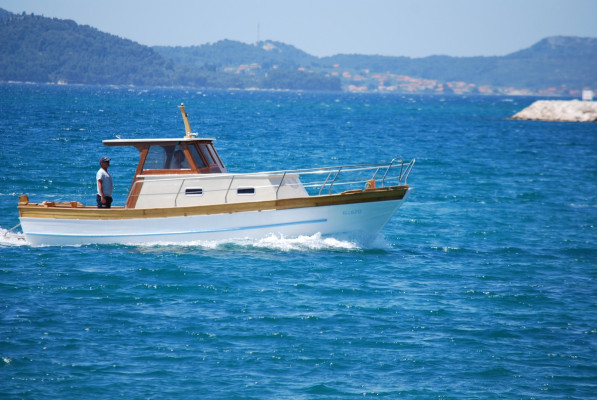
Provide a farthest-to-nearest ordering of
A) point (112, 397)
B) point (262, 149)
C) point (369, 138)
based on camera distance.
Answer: point (369, 138), point (262, 149), point (112, 397)

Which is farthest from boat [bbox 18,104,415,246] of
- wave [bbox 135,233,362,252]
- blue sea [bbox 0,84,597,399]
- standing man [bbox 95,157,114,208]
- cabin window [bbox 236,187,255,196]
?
blue sea [bbox 0,84,597,399]

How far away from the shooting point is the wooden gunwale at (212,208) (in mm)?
18562

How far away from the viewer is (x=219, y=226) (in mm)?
18938

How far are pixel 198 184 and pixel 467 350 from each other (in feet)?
29.1

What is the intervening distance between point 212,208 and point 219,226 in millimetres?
607

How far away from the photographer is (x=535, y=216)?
28.4 meters

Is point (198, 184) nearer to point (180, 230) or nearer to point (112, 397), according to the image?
point (180, 230)

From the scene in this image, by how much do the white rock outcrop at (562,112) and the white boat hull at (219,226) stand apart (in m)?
89.5

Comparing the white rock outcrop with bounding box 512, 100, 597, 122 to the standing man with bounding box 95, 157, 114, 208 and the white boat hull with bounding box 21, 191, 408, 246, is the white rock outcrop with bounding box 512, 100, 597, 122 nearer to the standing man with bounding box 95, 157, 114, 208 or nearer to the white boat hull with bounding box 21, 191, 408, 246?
the white boat hull with bounding box 21, 191, 408, 246

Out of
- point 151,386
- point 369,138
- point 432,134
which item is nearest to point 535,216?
point 151,386

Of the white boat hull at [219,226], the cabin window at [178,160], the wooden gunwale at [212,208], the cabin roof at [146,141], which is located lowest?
the white boat hull at [219,226]

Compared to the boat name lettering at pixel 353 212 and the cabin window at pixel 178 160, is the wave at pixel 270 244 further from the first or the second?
the cabin window at pixel 178 160

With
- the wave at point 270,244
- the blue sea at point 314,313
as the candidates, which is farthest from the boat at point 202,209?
the blue sea at point 314,313

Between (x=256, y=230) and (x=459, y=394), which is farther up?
(x=256, y=230)
